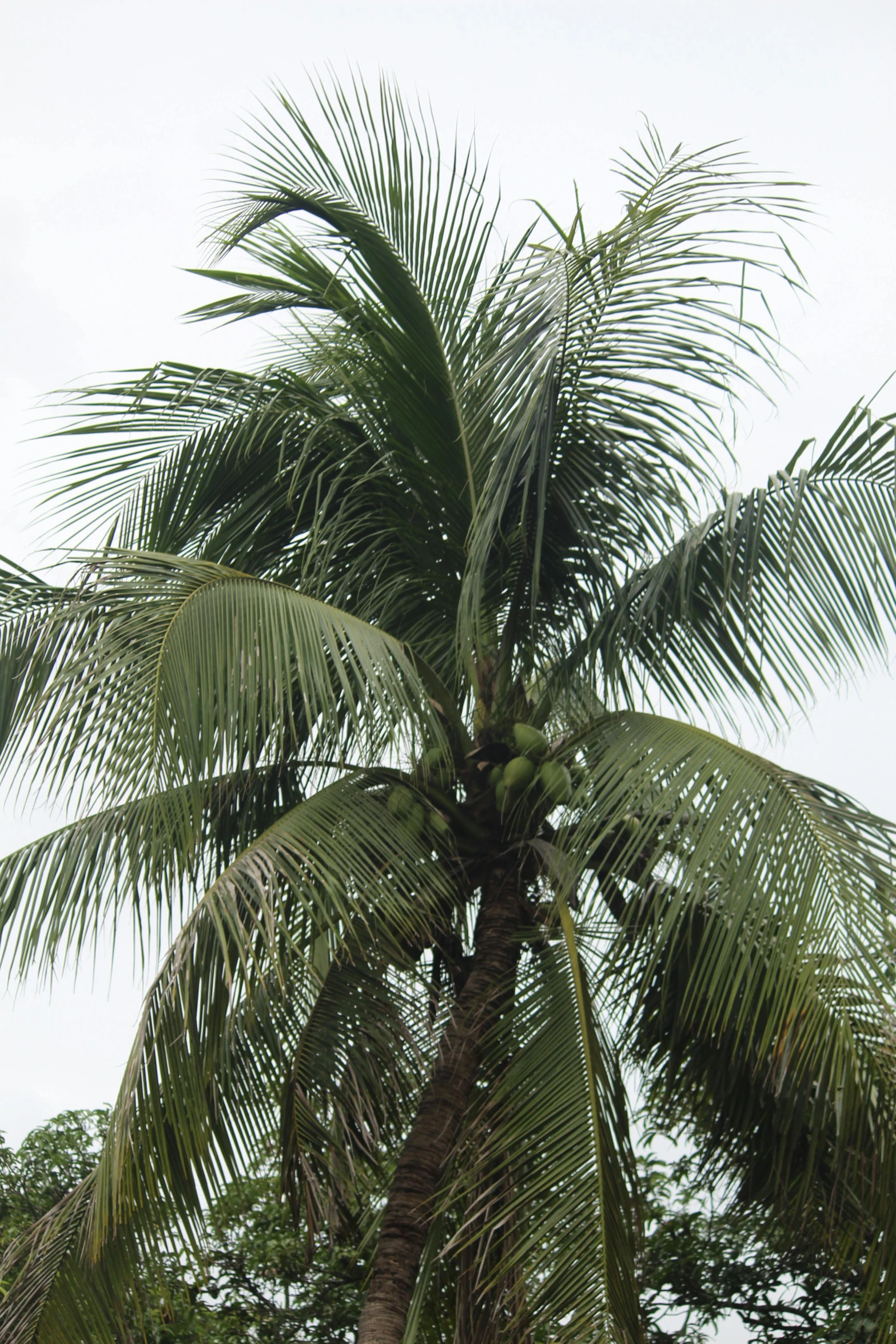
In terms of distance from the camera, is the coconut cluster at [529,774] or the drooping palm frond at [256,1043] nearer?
the drooping palm frond at [256,1043]

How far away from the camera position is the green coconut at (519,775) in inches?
182

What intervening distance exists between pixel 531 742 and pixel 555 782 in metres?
0.19

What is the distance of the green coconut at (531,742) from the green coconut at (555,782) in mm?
83

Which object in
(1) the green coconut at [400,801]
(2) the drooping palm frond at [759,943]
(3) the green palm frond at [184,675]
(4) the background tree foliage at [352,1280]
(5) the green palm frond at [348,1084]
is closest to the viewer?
(2) the drooping palm frond at [759,943]

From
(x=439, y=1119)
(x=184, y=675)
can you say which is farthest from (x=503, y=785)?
(x=184, y=675)

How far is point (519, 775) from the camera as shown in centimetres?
461

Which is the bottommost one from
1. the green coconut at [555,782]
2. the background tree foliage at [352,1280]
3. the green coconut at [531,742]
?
the background tree foliage at [352,1280]

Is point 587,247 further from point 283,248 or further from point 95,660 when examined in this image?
point 95,660

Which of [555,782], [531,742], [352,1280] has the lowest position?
[352,1280]

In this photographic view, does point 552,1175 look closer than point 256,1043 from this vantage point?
Yes

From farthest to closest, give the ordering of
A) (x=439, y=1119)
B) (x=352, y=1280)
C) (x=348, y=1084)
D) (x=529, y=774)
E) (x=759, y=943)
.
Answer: (x=352, y=1280) → (x=529, y=774) → (x=348, y=1084) → (x=439, y=1119) → (x=759, y=943)

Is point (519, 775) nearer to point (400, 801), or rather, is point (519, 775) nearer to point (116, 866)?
point (400, 801)

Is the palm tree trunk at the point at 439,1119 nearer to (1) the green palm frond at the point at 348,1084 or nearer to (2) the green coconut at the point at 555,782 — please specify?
(1) the green palm frond at the point at 348,1084

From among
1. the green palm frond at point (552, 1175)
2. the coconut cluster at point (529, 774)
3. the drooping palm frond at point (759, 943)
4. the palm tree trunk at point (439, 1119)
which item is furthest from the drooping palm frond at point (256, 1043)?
the drooping palm frond at point (759, 943)
